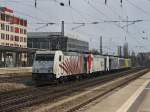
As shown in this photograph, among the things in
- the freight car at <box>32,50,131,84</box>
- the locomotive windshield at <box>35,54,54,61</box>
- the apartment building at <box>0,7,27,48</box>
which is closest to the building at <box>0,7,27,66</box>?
the apartment building at <box>0,7,27,48</box>

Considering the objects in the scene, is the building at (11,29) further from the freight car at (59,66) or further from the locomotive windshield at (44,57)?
the locomotive windshield at (44,57)

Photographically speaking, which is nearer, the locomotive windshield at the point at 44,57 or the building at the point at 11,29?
the locomotive windshield at the point at 44,57

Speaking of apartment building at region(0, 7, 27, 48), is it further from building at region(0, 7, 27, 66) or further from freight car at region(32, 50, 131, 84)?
freight car at region(32, 50, 131, 84)

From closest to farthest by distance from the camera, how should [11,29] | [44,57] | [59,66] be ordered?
[44,57], [59,66], [11,29]

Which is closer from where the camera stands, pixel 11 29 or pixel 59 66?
pixel 59 66

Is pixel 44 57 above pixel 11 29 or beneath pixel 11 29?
beneath

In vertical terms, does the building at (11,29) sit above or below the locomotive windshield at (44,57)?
above

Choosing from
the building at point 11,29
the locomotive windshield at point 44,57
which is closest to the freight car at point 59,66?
the locomotive windshield at point 44,57

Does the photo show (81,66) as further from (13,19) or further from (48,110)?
(13,19)

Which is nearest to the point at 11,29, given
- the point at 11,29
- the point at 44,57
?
the point at 11,29


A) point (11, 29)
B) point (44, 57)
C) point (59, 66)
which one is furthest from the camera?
point (11, 29)

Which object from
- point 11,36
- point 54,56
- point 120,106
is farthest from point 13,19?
point 120,106

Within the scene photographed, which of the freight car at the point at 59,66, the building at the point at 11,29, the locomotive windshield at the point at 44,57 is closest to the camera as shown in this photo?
the freight car at the point at 59,66

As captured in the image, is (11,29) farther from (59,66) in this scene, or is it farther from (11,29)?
(59,66)
